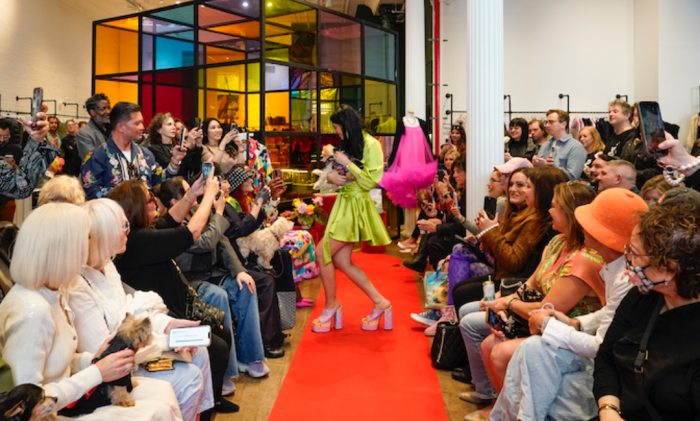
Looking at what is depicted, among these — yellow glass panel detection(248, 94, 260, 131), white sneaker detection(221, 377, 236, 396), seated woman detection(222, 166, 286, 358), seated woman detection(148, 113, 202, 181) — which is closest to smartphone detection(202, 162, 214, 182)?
seated woman detection(222, 166, 286, 358)

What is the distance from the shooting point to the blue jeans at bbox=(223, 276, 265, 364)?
10.8 feet

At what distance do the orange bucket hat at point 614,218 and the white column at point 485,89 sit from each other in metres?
2.43

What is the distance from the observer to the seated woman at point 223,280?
306 centimetres

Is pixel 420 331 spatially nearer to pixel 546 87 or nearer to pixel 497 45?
pixel 497 45

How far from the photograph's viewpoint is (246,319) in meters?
3.29

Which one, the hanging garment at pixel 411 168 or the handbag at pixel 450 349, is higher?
the hanging garment at pixel 411 168

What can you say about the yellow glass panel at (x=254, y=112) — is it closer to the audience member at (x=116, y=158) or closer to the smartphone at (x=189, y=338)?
the audience member at (x=116, y=158)

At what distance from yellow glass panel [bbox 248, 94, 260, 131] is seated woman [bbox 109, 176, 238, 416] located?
375 cm

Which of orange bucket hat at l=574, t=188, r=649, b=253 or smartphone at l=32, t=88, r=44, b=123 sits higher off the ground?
smartphone at l=32, t=88, r=44, b=123

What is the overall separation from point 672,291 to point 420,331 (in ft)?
8.87

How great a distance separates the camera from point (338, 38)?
763 cm

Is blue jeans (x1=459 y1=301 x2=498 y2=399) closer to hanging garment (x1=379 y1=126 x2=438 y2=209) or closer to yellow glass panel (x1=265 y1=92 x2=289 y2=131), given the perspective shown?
hanging garment (x1=379 y1=126 x2=438 y2=209)

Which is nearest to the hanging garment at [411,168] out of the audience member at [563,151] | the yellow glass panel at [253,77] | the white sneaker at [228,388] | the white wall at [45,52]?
the yellow glass panel at [253,77]

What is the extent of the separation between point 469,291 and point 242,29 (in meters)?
4.49
